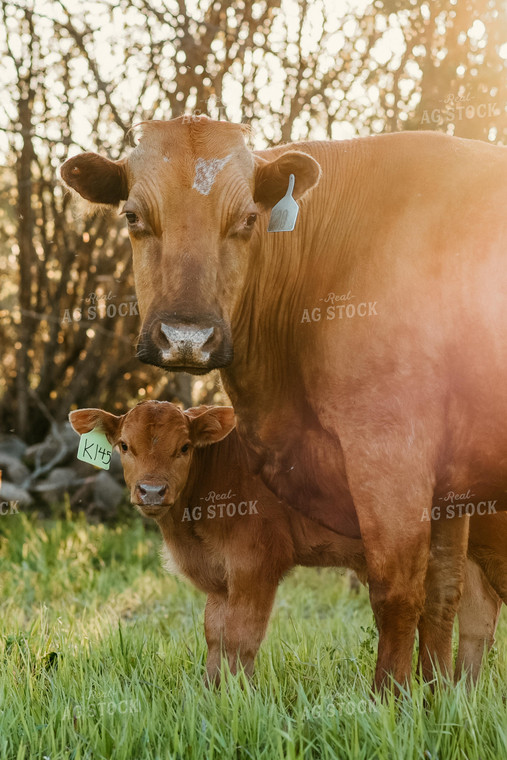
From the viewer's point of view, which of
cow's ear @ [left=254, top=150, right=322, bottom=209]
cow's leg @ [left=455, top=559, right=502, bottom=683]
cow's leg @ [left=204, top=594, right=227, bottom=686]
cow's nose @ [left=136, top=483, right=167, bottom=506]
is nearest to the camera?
cow's ear @ [left=254, top=150, right=322, bottom=209]

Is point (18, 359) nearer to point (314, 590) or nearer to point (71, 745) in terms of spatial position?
point (314, 590)

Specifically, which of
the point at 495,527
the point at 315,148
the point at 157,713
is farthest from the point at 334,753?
the point at 315,148

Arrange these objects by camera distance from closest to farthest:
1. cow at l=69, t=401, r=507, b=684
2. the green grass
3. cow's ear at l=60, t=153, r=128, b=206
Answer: the green grass < cow's ear at l=60, t=153, r=128, b=206 < cow at l=69, t=401, r=507, b=684

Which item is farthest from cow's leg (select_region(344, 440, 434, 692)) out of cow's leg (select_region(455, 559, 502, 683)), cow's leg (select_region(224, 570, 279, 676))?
cow's leg (select_region(455, 559, 502, 683))

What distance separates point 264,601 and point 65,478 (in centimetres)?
553

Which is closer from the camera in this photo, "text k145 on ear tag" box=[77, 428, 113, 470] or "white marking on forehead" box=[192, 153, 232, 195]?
"white marking on forehead" box=[192, 153, 232, 195]

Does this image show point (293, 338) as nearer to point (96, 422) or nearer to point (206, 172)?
point (206, 172)

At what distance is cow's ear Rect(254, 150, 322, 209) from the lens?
361 centimetres

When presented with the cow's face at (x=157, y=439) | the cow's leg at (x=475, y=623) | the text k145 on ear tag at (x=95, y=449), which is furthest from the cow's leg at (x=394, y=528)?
the text k145 on ear tag at (x=95, y=449)

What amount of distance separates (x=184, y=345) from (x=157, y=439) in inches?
62.7

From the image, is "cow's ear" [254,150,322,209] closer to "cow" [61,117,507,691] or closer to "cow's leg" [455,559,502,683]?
"cow" [61,117,507,691]

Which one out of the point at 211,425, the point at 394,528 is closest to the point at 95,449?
the point at 211,425

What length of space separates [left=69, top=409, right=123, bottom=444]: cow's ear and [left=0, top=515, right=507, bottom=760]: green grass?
105 centimetres

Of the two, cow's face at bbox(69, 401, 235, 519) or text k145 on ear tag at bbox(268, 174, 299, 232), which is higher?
text k145 on ear tag at bbox(268, 174, 299, 232)
